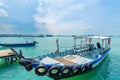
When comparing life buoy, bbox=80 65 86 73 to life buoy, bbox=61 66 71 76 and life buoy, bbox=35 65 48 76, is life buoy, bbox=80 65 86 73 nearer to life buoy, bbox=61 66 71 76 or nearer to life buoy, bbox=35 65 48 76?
life buoy, bbox=61 66 71 76

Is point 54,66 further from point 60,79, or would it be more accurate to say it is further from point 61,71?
point 60,79

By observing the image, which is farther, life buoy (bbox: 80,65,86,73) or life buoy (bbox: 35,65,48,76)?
life buoy (bbox: 80,65,86,73)

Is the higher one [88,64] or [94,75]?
[88,64]

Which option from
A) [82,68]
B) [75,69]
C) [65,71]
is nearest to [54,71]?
[65,71]

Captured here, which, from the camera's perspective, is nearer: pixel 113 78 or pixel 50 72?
pixel 50 72

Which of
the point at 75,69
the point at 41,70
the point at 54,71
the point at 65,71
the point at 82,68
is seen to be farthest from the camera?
the point at 82,68

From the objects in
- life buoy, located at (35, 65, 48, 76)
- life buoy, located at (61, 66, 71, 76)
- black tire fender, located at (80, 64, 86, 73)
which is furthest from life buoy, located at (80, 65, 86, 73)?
life buoy, located at (35, 65, 48, 76)

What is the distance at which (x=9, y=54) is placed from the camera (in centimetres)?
1797

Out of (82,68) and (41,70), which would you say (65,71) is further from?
(41,70)

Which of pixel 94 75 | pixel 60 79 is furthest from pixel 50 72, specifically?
pixel 94 75

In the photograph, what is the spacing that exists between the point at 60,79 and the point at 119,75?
23.2 ft

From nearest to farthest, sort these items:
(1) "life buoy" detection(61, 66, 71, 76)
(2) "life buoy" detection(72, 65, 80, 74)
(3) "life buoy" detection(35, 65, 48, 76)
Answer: (3) "life buoy" detection(35, 65, 48, 76)
(1) "life buoy" detection(61, 66, 71, 76)
(2) "life buoy" detection(72, 65, 80, 74)

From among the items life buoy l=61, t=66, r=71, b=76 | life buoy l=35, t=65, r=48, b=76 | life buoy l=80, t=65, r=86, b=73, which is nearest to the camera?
life buoy l=35, t=65, r=48, b=76

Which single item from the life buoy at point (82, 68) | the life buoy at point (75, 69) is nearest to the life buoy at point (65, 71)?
the life buoy at point (75, 69)
